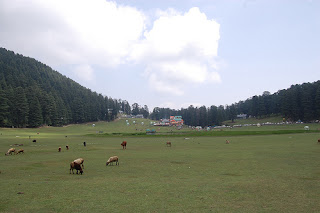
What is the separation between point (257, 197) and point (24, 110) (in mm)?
119999

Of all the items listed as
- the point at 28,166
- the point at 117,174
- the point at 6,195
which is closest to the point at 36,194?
the point at 6,195

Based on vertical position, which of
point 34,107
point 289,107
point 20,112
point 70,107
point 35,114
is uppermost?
point 70,107

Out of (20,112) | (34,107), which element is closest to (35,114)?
(34,107)

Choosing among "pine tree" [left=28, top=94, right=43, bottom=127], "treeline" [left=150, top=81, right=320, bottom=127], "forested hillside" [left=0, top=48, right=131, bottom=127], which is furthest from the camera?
"treeline" [left=150, top=81, right=320, bottom=127]

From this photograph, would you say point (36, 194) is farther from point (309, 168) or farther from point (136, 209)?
point (309, 168)

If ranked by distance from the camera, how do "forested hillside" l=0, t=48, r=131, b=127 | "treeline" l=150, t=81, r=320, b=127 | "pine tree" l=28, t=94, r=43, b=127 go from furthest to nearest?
"treeline" l=150, t=81, r=320, b=127 → "pine tree" l=28, t=94, r=43, b=127 → "forested hillside" l=0, t=48, r=131, b=127

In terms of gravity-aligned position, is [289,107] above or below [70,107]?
below

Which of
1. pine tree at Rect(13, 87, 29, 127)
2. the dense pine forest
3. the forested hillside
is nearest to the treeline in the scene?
the dense pine forest

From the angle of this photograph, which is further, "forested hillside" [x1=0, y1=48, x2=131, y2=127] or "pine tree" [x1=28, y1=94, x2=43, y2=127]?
"pine tree" [x1=28, y1=94, x2=43, y2=127]

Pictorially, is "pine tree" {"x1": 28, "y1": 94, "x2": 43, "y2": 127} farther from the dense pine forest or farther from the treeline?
the treeline

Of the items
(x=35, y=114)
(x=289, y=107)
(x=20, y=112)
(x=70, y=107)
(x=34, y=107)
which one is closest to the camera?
(x=20, y=112)

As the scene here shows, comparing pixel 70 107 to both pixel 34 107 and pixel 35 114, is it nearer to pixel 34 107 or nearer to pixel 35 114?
pixel 34 107

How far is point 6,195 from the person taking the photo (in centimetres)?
1126

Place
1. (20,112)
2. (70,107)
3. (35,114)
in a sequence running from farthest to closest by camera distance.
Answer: (70,107), (35,114), (20,112)
